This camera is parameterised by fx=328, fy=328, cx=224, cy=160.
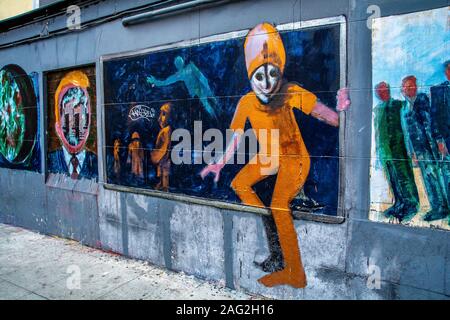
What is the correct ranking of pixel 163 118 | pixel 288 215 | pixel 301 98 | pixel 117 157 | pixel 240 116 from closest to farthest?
pixel 301 98
pixel 288 215
pixel 240 116
pixel 163 118
pixel 117 157

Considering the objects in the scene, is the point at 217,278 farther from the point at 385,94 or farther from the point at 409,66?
the point at 409,66

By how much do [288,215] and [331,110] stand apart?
47.0 inches

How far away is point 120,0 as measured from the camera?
478 centimetres

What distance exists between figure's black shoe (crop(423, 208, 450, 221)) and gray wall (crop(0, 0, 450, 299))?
0.37 feet

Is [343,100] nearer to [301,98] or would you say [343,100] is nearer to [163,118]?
[301,98]

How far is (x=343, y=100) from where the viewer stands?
126 inches

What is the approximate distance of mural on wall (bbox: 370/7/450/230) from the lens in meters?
2.78

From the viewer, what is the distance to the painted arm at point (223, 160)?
12.7 feet

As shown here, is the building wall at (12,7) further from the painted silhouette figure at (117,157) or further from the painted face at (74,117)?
the painted silhouette figure at (117,157)

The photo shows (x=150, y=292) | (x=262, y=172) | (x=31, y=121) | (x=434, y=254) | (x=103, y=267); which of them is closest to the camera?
(x=434, y=254)

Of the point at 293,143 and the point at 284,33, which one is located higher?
the point at 284,33

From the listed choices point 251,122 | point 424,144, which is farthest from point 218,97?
point 424,144
